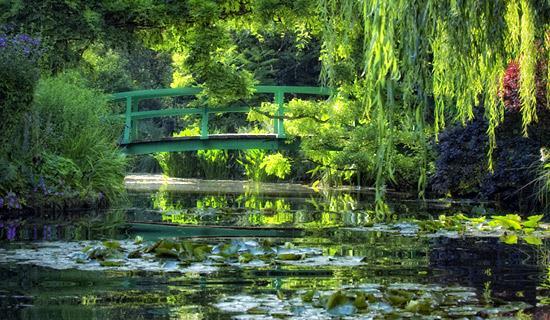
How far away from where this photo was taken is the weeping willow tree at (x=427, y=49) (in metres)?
4.65

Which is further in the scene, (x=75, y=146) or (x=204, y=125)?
(x=204, y=125)

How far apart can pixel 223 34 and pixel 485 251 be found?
1052cm

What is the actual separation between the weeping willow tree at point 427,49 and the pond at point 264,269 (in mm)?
640

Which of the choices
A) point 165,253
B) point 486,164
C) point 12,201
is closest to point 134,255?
point 165,253

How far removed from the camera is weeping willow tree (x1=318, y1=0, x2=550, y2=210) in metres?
4.65

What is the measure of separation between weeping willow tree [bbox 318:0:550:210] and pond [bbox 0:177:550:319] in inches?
25.2

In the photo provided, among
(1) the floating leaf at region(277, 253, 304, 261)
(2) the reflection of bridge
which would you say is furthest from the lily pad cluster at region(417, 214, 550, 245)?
(2) the reflection of bridge

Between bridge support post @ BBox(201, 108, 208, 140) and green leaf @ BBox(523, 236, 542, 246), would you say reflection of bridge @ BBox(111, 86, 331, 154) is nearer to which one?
bridge support post @ BBox(201, 108, 208, 140)

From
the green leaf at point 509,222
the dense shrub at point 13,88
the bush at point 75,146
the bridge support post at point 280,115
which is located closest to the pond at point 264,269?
the green leaf at point 509,222

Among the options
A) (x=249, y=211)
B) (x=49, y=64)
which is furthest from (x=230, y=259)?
(x=49, y=64)

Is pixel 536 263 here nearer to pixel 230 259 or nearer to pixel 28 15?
pixel 230 259

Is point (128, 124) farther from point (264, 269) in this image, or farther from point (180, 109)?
point (264, 269)

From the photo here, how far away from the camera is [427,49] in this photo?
5191 mm

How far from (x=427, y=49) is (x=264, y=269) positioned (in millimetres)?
1782
